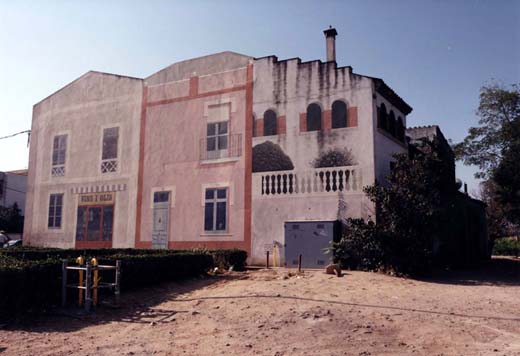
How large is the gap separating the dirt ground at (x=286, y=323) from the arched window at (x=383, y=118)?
7.78m

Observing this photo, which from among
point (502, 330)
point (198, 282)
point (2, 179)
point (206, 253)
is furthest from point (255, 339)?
point (2, 179)

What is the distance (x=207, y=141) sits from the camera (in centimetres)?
2131

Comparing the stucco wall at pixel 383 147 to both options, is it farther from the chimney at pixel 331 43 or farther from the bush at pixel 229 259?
the bush at pixel 229 259

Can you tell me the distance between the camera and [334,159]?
18.0 m

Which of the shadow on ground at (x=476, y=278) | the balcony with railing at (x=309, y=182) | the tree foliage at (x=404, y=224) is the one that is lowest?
the shadow on ground at (x=476, y=278)

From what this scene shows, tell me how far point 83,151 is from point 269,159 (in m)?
11.6

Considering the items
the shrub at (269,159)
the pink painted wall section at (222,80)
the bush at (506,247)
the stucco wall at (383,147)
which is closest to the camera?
the stucco wall at (383,147)

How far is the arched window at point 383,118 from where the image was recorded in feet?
61.0

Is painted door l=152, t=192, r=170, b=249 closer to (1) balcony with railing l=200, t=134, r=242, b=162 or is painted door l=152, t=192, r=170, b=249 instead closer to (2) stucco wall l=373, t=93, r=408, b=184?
(1) balcony with railing l=200, t=134, r=242, b=162

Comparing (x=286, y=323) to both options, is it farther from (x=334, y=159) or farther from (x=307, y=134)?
(x=307, y=134)

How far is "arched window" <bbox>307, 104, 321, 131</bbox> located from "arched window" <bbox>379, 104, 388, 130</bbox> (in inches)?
96.9

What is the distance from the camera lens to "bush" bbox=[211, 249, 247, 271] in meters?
16.0

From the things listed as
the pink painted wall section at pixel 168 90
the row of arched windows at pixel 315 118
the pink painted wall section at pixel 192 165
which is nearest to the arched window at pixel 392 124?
the row of arched windows at pixel 315 118

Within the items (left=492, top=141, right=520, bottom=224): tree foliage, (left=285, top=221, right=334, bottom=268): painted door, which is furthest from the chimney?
(left=492, top=141, right=520, bottom=224): tree foliage
